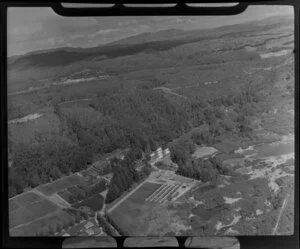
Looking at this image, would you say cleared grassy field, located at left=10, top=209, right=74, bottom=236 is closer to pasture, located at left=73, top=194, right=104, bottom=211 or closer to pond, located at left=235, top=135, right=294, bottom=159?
pasture, located at left=73, top=194, right=104, bottom=211

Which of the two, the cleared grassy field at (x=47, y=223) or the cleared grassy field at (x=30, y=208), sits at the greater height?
the cleared grassy field at (x=30, y=208)

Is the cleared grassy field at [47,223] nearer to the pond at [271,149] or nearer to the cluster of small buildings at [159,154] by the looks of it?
the cluster of small buildings at [159,154]

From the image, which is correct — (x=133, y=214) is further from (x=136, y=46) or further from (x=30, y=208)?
(x=136, y=46)

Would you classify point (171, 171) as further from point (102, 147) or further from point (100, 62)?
point (100, 62)

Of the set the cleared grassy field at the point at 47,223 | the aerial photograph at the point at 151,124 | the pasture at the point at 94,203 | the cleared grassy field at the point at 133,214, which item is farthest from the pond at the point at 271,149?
the cleared grassy field at the point at 47,223

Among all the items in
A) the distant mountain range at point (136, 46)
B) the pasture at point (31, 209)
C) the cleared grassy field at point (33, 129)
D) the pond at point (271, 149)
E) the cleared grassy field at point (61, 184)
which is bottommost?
the pasture at point (31, 209)

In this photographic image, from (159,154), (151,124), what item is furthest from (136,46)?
(159,154)

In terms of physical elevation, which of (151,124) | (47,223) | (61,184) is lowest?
(47,223)

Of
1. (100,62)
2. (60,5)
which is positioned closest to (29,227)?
(100,62)

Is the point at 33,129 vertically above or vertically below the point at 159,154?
above
